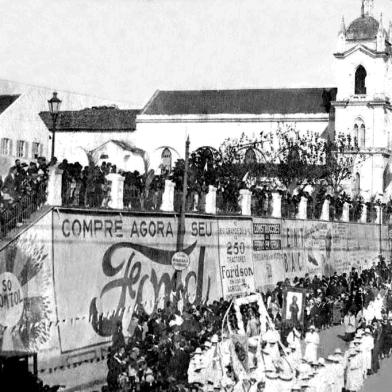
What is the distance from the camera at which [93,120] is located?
60.1 meters

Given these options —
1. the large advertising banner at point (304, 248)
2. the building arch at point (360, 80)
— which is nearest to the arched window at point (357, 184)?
the building arch at point (360, 80)

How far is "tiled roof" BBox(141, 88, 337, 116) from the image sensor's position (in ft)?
204

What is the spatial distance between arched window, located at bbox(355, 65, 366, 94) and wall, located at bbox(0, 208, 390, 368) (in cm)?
3424

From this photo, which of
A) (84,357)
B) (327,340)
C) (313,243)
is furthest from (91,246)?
(313,243)

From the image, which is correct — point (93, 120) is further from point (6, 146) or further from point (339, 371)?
point (339, 371)

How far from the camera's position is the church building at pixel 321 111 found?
191 ft

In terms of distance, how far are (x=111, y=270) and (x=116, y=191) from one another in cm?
168

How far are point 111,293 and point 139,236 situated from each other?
5.69 ft

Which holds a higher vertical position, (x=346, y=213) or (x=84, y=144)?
(x=84, y=144)

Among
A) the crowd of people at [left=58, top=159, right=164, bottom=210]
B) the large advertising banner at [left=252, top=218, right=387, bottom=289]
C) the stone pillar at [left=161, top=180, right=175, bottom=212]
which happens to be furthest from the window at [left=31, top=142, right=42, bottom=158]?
the stone pillar at [left=161, top=180, right=175, bottom=212]

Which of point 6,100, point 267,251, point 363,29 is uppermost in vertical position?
point 363,29

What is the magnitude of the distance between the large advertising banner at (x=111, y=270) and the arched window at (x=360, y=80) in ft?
129

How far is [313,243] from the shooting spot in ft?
103

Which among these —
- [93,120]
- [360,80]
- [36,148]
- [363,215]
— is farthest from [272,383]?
[360,80]
